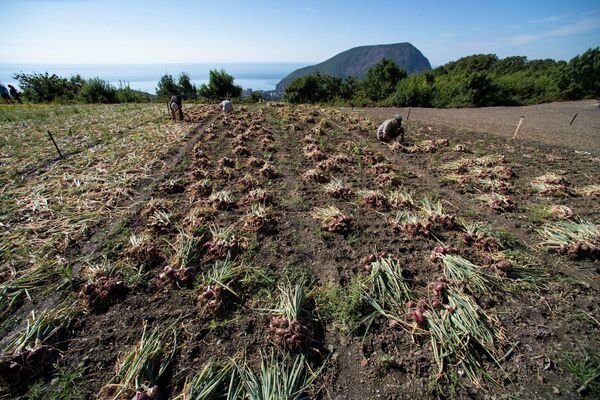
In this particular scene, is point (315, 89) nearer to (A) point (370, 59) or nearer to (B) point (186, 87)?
(B) point (186, 87)

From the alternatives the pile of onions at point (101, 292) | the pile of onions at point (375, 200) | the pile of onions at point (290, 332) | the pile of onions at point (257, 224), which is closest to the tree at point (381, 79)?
the pile of onions at point (375, 200)

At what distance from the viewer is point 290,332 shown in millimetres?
2928

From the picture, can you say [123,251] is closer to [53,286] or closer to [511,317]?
[53,286]

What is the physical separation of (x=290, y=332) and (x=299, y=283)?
0.83m

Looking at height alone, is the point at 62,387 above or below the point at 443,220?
below

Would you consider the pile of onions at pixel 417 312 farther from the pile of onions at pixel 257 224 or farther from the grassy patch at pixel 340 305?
the pile of onions at pixel 257 224

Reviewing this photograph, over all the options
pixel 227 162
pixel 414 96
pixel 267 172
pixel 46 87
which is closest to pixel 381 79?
pixel 414 96

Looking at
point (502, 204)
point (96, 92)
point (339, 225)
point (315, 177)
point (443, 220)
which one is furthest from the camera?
point (96, 92)

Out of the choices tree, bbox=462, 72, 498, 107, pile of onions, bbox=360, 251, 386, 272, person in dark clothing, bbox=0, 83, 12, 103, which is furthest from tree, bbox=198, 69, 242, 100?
pile of onions, bbox=360, 251, 386, 272

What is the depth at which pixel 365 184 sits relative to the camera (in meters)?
7.10

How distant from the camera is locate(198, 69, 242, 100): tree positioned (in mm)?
33625

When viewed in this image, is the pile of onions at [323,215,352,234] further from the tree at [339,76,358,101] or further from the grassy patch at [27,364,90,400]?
the tree at [339,76,358,101]

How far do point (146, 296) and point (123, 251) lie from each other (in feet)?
4.15

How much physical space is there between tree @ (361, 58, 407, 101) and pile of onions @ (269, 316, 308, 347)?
35.0m
